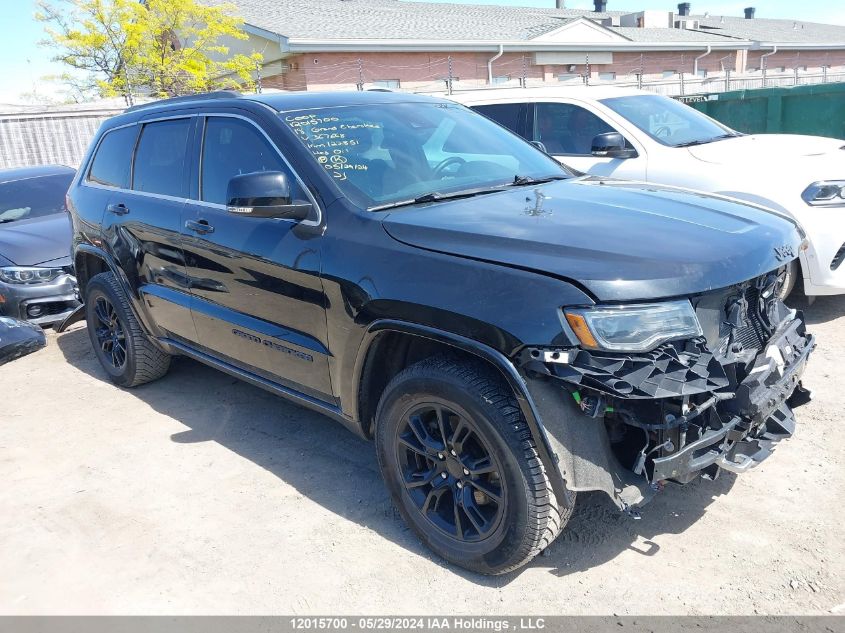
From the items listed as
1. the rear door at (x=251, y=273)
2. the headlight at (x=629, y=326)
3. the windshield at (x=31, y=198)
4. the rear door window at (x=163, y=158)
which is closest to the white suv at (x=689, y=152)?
the rear door window at (x=163, y=158)

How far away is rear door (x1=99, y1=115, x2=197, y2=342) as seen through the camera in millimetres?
4254

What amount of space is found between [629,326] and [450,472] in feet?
3.23

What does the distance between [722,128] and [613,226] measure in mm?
4948

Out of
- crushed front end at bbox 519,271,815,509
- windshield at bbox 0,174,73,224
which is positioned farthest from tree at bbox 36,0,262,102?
crushed front end at bbox 519,271,815,509

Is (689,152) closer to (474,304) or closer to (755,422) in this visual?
(755,422)

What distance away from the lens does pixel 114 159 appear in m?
5.09

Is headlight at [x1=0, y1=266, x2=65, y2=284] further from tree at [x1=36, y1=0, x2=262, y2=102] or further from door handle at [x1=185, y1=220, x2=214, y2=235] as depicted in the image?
tree at [x1=36, y1=0, x2=262, y2=102]

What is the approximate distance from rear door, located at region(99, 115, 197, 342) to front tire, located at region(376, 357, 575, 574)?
6.09ft

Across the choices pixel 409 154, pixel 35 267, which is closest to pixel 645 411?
pixel 409 154

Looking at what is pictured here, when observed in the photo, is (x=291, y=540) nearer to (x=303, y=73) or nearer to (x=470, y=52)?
(x=303, y=73)

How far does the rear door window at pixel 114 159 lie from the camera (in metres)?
4.90

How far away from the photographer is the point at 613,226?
285 cm

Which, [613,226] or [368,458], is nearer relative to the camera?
[613,226]

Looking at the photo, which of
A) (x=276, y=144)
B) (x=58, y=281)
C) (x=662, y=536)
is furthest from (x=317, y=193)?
(x=58, y=281)
